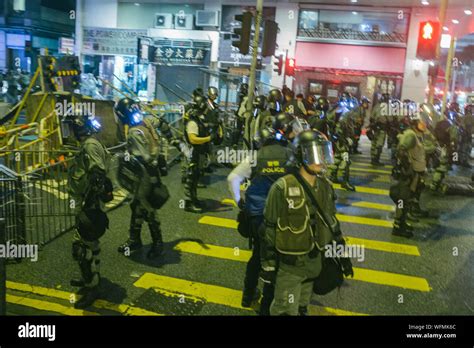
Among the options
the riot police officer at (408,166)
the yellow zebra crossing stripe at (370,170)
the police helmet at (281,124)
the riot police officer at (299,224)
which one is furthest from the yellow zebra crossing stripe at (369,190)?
the riot police officer at (299,224)

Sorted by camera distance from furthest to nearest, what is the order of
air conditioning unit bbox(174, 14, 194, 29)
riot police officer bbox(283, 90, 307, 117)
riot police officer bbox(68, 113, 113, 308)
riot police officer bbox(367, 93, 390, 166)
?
air conditioning unit bbox(174, 14, 194, 29), riot police officer bbox(367, 93, 390, 166), riot police officer bbox(283, 90, 307, 117), riot police officer bbox(68, 113, 113, 308)

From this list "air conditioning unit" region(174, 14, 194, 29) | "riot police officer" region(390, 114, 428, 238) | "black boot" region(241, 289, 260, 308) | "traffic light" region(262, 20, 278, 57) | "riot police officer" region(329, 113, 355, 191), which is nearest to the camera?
"black boot" region(241, 289, 260, 308)

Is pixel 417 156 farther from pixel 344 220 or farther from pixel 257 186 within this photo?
pixel 257 186

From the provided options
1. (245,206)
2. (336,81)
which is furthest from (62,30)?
(245,206)

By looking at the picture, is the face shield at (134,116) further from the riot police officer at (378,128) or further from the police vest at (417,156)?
the riot police officer at (378,128)

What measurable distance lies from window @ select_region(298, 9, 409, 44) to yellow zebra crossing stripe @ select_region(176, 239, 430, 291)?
20.7m

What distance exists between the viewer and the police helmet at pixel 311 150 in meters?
3.90

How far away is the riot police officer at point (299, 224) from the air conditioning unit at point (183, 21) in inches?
958

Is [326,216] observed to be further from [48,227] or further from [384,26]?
[384,26]

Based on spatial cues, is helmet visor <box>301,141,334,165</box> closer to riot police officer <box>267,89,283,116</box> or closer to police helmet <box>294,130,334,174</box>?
police helmet <box>294,130,334,174</box>

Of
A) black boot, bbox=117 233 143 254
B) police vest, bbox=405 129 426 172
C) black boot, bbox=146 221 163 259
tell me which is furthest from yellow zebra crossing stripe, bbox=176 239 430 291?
police vest, bbox=405 129 426 172

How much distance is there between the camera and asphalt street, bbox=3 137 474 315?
537 centimetres

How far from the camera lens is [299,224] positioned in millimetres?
A: 3875

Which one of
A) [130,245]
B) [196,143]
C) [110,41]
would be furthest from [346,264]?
[110,41]
